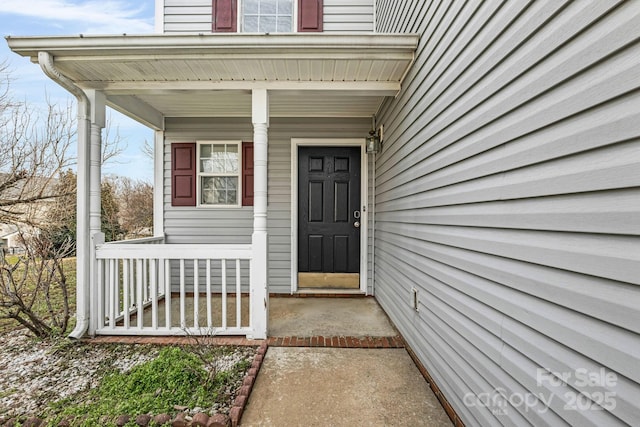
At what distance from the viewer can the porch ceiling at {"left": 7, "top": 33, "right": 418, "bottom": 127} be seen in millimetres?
2332

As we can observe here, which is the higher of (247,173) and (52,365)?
(247,173)

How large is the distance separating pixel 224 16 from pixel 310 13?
3.95 feet

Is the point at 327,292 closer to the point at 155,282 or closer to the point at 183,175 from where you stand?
the point at 155,282

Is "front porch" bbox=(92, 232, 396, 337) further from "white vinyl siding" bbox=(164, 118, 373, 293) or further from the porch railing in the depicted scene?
"white vinyl siding" bbox=(164, 118, 373, 293)

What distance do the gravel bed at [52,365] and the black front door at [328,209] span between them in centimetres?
191

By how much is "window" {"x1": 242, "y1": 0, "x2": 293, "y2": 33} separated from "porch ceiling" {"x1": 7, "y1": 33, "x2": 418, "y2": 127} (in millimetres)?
2025

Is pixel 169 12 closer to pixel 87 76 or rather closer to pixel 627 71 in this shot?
pixel 87 76

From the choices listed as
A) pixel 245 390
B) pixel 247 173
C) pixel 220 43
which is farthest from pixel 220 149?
pixel 245 390

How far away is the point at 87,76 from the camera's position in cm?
268

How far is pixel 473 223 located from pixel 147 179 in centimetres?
986

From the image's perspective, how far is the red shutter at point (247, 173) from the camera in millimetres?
4184

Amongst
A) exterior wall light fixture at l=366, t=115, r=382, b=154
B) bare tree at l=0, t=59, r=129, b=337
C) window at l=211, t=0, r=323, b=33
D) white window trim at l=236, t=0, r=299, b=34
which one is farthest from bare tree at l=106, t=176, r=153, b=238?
exterior wall light fixture at l=366, t=115, r=382, b=154

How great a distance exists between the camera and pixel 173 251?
2818 millimetres

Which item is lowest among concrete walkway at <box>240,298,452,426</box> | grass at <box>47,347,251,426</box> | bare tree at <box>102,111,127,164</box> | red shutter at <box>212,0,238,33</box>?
concrete walkway at <box>240,298,452,426</box>
